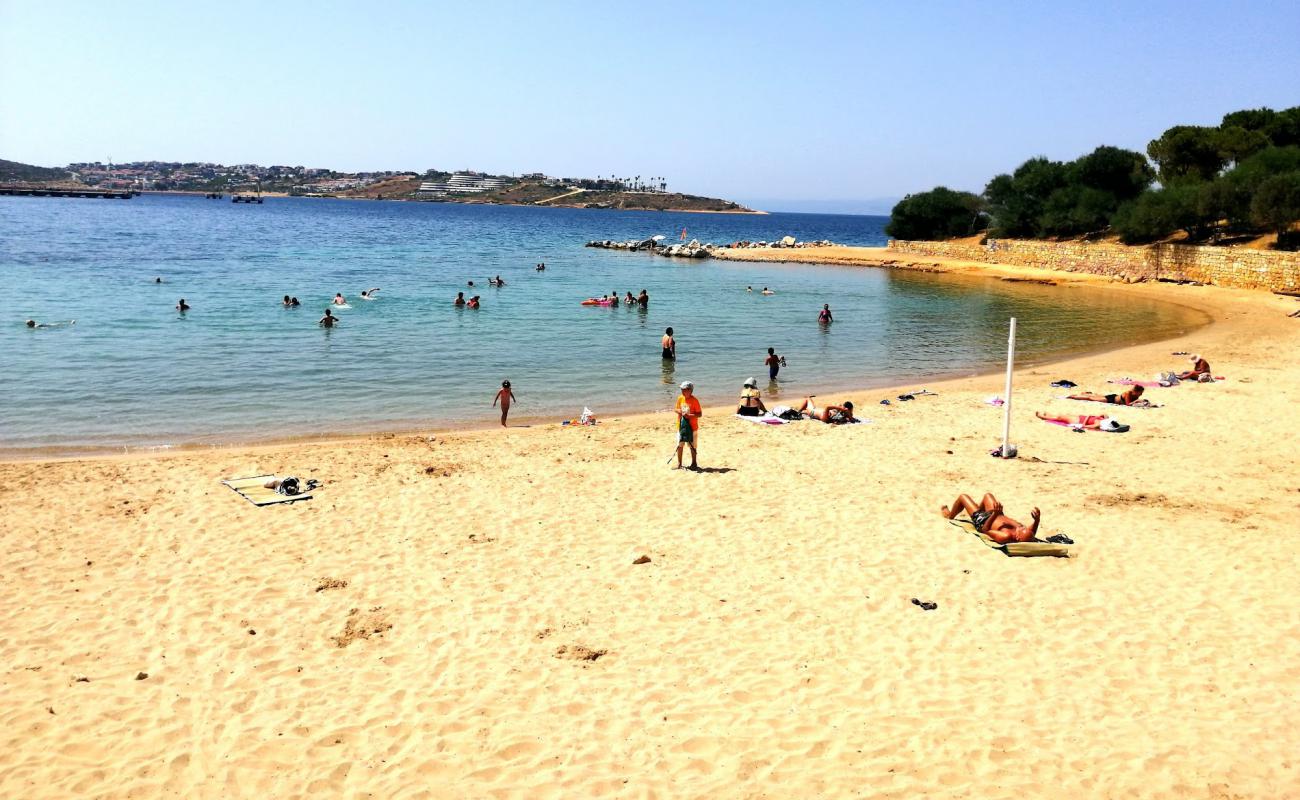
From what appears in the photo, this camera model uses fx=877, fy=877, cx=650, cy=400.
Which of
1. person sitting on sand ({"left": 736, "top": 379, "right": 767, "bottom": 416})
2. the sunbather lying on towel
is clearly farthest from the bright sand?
person sitting on sand ({"left": 736, "top": 379, "right": 767, "bottom": 416})

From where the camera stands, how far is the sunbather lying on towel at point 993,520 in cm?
1047

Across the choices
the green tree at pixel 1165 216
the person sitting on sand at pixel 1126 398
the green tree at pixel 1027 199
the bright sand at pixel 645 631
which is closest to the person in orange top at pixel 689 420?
the bright sand at pixel 645 631

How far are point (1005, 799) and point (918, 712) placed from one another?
113 cm

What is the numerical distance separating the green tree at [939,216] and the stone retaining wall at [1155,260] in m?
8.20

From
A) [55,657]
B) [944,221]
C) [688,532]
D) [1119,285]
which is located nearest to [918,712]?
[688,532]

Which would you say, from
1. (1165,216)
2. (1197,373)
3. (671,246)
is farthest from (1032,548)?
(671,246)

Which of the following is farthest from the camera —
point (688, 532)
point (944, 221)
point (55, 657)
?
point (944, 221)

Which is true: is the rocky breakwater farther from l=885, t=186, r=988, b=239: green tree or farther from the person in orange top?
the person in orange top

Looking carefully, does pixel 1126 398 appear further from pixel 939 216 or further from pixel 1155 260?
pixel 939 216

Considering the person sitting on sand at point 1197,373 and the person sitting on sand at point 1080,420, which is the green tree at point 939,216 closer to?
the person sitting on sand at point 1197,373

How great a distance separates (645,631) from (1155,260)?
5260 centimetres

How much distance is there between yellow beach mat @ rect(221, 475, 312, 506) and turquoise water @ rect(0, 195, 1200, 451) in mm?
4506

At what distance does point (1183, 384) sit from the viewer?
70.1 ft

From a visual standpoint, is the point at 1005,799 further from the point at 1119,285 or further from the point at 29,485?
the point at 1119,285
